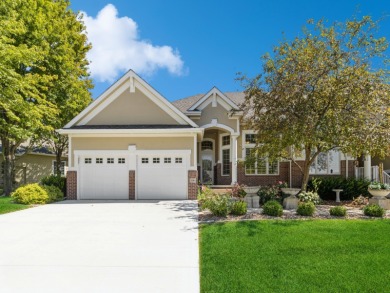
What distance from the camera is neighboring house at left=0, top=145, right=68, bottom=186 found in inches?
944

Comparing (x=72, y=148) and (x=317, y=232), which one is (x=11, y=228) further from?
(x=317, y=232)

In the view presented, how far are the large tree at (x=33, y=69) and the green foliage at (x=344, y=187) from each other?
1690 cm

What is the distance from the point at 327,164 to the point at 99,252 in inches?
636

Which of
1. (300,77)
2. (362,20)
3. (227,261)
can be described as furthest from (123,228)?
(362,20)

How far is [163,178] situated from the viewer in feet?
50.9

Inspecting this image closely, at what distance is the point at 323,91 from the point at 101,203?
11.3 metres

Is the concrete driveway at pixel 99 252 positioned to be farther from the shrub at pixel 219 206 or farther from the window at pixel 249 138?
the window at pixel 249 138

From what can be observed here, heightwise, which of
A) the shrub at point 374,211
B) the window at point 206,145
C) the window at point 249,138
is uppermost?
the window at point 249,138

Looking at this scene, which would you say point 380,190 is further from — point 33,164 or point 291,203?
point 33,164

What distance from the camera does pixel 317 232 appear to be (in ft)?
26.2

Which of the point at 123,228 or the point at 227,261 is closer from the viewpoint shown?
the point at 227,261

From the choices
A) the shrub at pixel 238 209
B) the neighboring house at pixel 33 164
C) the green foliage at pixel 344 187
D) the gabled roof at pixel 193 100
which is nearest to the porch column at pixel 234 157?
the gabled roof at pixel 193 100

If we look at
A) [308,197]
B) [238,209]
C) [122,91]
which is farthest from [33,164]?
[308,197]

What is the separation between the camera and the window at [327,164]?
18.3 meters
